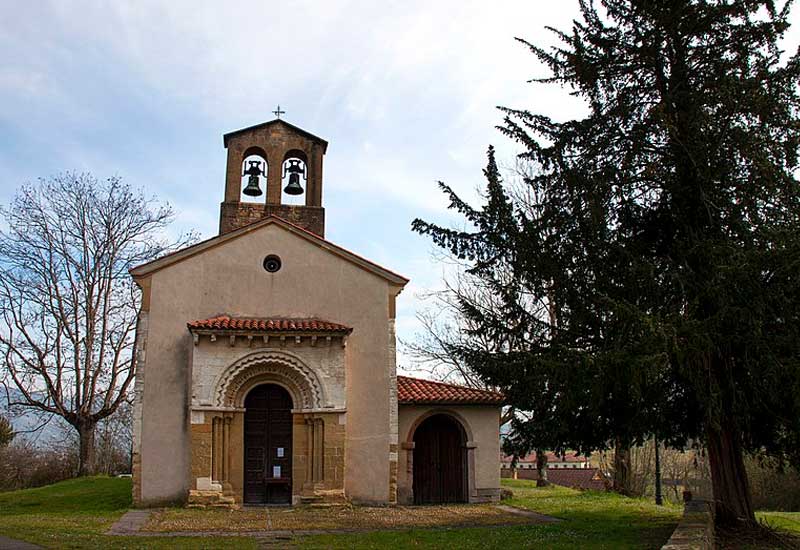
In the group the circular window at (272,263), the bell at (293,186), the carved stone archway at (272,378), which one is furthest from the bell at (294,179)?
the carved stone archway at (272,378)

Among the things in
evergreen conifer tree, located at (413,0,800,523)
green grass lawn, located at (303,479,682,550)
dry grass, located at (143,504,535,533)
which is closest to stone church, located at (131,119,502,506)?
dry grass, located at (143,504,535,533)

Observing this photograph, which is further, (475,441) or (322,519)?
(475,441)

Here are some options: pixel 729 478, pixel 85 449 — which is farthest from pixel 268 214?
pixel 85 449

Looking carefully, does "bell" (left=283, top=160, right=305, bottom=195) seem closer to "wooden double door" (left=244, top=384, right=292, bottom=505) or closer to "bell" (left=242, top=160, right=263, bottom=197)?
"bell" (left=242, top=160, right=263, bottom=197)

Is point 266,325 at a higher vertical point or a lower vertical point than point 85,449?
higher

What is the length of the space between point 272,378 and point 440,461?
490 cm

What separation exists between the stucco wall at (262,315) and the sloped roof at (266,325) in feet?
0.69

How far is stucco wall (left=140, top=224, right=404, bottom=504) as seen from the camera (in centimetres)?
1570

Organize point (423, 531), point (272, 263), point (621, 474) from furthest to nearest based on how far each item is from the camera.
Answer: point (621, 474), point (272, 263), point (423, 531)

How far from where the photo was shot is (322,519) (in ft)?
45.0

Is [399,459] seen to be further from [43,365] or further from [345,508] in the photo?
[43,365]

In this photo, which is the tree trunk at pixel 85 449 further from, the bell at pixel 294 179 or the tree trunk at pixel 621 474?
the tree trunk at pixel 621 474

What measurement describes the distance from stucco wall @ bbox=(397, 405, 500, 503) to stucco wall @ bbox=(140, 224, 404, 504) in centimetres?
114

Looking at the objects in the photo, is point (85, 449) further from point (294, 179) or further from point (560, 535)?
point (560, 535)
